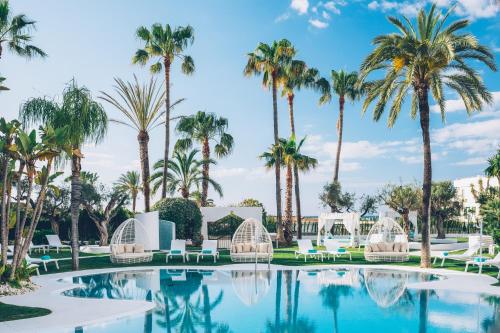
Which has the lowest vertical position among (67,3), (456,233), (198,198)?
(456,233)

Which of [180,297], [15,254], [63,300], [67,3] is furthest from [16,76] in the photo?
[180,297]

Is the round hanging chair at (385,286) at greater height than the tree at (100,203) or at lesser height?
lesser

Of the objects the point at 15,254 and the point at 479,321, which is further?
the point at 15,254

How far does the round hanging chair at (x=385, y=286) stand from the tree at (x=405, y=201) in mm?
16883

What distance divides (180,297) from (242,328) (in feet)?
12.9

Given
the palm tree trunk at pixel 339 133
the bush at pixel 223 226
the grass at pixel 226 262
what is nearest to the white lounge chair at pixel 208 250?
the grass at pixel 226 262

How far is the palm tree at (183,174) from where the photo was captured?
1257 inches

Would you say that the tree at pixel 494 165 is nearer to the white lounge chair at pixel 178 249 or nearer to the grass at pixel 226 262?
the grass at pixel 226 262

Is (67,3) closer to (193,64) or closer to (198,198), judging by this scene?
(193,64)

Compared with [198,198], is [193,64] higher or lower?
higher

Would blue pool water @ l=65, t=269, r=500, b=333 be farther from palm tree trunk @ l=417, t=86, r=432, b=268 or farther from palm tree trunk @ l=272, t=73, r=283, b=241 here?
palm tree trunk @ l=272, t=73, r=283, b=241

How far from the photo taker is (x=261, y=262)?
21266 millimetres

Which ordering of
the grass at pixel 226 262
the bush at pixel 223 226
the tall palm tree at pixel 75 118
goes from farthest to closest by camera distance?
the bush at pixel 223 226
the grass at pixel 226 262
the tall palm tree at pixel 75 118

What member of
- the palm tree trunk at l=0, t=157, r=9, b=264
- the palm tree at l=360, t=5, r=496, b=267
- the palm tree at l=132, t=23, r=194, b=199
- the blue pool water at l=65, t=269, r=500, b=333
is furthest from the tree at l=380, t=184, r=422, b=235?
the palm tree trunk at l=0, t=157, r=9, b=264
